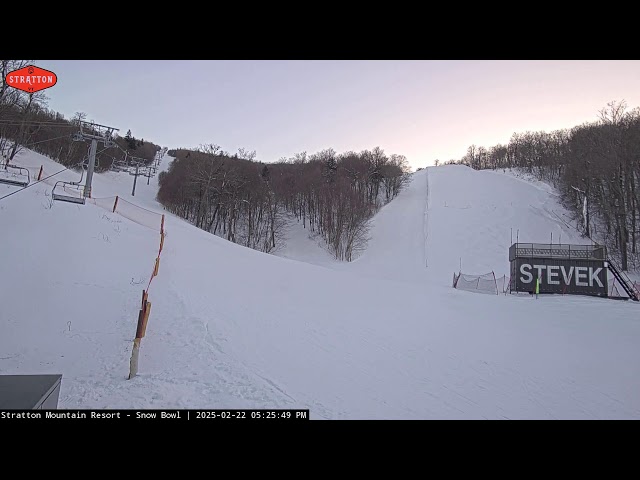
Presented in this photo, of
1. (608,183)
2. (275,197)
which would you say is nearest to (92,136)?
(275,197)

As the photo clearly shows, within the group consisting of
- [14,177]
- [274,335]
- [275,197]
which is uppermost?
[275,197]

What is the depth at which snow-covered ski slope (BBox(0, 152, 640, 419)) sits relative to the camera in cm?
651

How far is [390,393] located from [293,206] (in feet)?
165

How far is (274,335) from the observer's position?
10.3 metres

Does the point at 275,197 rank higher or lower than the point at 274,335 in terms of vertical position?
higher

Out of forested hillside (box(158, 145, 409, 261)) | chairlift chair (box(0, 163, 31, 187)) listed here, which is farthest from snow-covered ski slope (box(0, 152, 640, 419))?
forested hillside (box(158, 145, 409, 261))

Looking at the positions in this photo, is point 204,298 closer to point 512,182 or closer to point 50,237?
point 50,237

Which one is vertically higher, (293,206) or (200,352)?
(293,206)

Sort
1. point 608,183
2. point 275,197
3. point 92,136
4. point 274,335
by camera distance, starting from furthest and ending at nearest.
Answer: point 275,197 < point 608,183 < point 92,136 < point 274,335

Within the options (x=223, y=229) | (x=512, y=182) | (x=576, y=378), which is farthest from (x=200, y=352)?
(x=512, y=182)

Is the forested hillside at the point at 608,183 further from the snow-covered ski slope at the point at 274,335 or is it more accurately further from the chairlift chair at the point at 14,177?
the chairlift chair at the point at 14,177

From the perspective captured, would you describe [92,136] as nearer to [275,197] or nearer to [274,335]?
[274,335]

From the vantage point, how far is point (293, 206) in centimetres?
5625
